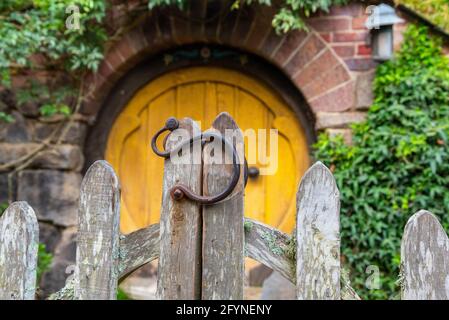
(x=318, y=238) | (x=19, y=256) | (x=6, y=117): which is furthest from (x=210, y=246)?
(x=6, y=117)

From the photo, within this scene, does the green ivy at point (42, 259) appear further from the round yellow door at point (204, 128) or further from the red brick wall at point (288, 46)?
the red brick wall at point (288, 46)

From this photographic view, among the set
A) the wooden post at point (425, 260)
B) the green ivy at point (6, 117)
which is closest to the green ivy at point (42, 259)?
the green ivy at point (6, 117)

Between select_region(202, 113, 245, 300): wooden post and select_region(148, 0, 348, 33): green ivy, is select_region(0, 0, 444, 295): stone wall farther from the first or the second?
select_region(202, 113, 245, 300): wooden post

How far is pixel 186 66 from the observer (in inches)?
142

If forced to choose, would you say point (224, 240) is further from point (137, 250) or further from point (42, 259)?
point (42, 259)

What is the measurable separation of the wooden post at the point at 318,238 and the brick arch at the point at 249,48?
2.08m

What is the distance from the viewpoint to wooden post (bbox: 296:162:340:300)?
3.96 feet

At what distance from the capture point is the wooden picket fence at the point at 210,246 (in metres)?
1.21

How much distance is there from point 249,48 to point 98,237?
7.62 feet

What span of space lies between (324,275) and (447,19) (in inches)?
92.6

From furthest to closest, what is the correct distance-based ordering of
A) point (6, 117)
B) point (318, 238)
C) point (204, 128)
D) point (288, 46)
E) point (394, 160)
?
point (204, 128) → point (288, 46) → point (6, 117) → point (394, 160) → point (318, 238)

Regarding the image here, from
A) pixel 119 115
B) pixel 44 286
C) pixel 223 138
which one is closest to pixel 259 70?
pixel 119 115
